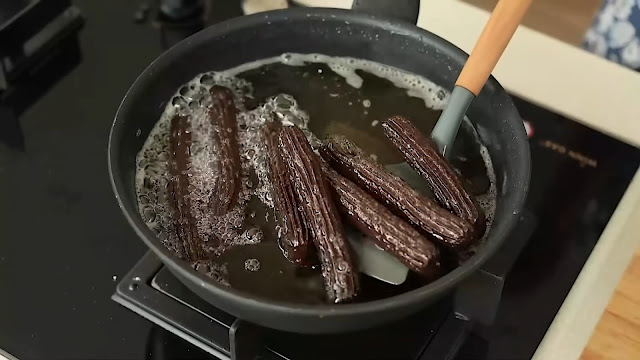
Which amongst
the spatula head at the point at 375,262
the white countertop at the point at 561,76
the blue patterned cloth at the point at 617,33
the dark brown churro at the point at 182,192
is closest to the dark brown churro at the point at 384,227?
the spatula head at the point at 375,262

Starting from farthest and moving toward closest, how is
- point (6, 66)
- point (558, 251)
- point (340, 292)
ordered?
point (6, 66) → point (558, 251) → point (340, 292)

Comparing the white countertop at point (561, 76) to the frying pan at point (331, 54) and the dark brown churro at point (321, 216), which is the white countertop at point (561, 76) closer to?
the frying pan at point (331, 54)

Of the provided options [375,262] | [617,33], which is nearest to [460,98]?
[375,262]

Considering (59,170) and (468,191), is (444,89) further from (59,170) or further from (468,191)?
(59,170)

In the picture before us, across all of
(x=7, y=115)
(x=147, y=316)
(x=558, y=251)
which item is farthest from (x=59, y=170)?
(x=558, y=251)

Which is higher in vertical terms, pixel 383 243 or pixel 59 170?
pixel 383 243

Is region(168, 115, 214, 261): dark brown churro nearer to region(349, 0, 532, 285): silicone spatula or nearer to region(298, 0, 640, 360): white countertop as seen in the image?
region(349, 0, 532, 285): silicone spatula

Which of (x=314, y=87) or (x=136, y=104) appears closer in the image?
(x=136, y=104)
